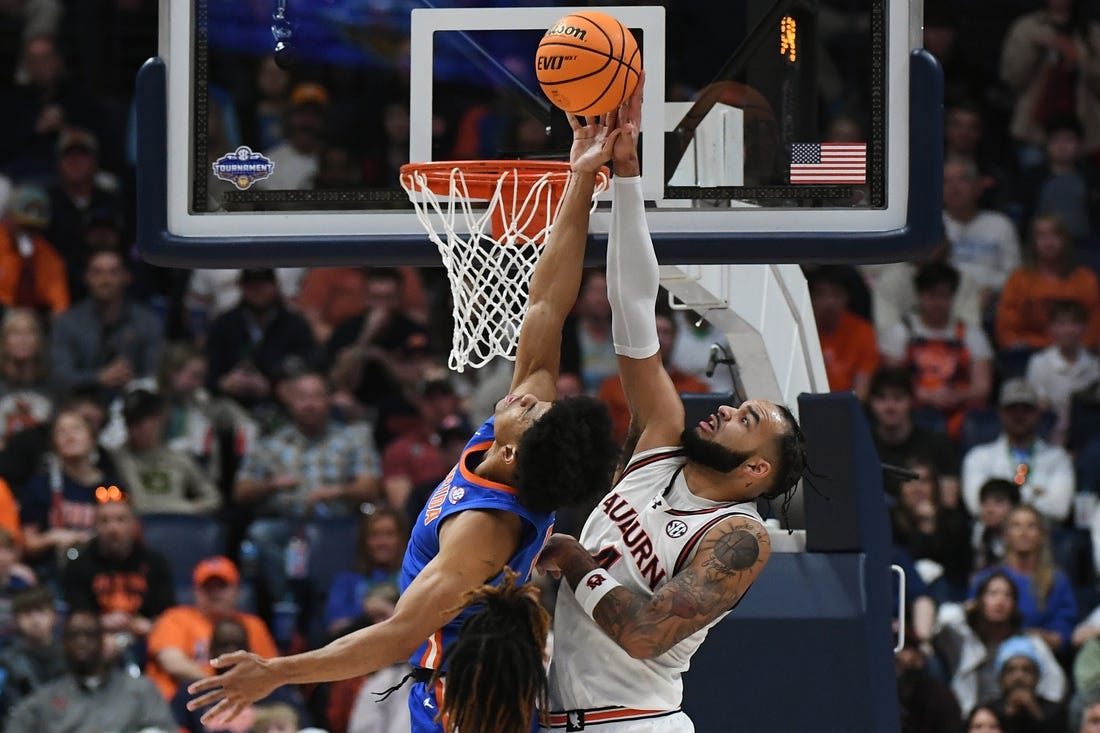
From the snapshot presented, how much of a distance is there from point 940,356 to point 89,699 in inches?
193

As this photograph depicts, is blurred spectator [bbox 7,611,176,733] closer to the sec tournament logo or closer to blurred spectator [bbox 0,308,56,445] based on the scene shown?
blurred spectator [bbox 0,308,56,445]

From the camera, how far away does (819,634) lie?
255 inches

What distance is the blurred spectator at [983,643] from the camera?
8.91 meters

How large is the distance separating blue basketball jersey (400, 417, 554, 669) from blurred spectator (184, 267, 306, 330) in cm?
589

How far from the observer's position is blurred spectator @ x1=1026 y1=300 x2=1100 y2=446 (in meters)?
10.6

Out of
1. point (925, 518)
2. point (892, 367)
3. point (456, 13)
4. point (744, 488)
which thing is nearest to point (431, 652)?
point (744, 488)

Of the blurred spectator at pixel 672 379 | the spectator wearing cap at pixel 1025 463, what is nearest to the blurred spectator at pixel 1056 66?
the blurred spectator at pixel 672 379

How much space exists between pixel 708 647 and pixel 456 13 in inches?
89.4

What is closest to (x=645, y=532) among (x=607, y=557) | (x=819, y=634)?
(x=607, y=557)

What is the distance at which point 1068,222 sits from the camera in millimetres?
11625

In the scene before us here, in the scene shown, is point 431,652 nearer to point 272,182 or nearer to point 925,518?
point 272,182

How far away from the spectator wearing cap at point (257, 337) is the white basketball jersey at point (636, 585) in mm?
Answer: 5288

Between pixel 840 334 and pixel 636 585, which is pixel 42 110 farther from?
pixel 636 585

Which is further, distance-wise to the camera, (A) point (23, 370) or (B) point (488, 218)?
(A) point (23, 370)
